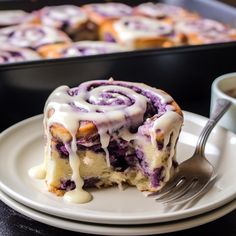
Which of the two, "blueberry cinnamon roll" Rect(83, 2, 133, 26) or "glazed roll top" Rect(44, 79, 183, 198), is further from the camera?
"blueberry cinnamon roll" Rect(83, 2, 133, 26)

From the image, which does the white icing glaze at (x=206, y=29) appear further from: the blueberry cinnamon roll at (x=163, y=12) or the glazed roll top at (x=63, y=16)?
the glazed roll top at (x=63, y=16)

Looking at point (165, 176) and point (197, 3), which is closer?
point (165, 176)

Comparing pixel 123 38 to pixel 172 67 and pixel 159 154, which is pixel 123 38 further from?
pixel 159 154

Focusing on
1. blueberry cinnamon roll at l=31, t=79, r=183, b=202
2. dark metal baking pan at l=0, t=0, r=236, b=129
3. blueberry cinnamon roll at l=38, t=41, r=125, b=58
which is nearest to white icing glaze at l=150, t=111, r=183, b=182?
blueberry cinnamon roll at l=31, t=79, r=183, b=202

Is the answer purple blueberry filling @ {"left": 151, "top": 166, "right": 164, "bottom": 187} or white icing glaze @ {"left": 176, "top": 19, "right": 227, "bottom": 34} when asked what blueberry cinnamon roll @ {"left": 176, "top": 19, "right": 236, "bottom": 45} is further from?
purple blueberry filling @ {"left": 151, "top": 166, "right": 164, "bottom": 187}

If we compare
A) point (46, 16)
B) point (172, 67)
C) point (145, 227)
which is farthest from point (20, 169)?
point (46, 16)
